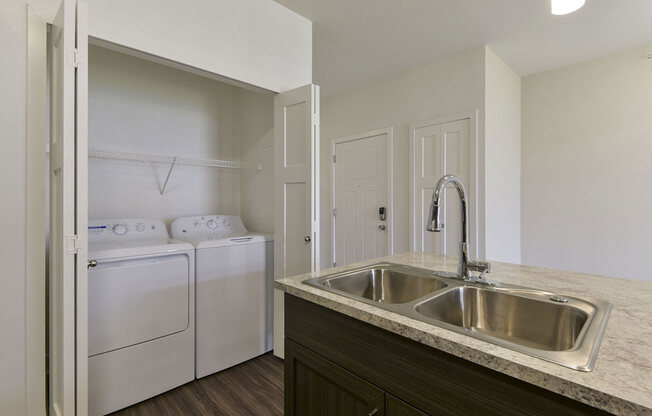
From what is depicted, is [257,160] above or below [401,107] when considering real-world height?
below

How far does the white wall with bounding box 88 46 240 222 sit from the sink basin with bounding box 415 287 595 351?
2.62 meters

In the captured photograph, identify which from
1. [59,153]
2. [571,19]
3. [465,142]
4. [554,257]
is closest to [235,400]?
[59,153]

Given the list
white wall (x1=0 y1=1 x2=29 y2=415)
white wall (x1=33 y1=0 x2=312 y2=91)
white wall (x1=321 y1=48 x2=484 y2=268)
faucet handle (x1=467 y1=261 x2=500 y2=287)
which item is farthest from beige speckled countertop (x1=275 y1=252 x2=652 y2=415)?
white wall (x1=321 y1=48 x2=484 y2=268)

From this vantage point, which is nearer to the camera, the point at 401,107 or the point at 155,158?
the point at 155,158

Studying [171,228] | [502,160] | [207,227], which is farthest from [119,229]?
[502,160]

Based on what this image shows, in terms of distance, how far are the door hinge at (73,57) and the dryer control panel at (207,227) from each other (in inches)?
58.6

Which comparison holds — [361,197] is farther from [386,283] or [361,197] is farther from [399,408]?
[399,408]

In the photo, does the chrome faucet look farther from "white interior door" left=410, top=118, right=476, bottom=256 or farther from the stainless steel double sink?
"white interior door" left=410, top=118, right=476, bottom=256

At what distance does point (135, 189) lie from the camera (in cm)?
274

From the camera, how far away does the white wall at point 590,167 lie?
2861 millimetres

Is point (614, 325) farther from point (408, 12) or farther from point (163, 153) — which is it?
point (163, 153)

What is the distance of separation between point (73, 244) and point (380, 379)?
4.41 ft

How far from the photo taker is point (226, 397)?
1.99 meters

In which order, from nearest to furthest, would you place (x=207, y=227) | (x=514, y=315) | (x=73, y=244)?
(x=514, y=315)
(x=73, y=244)
(x=207, y=227)
